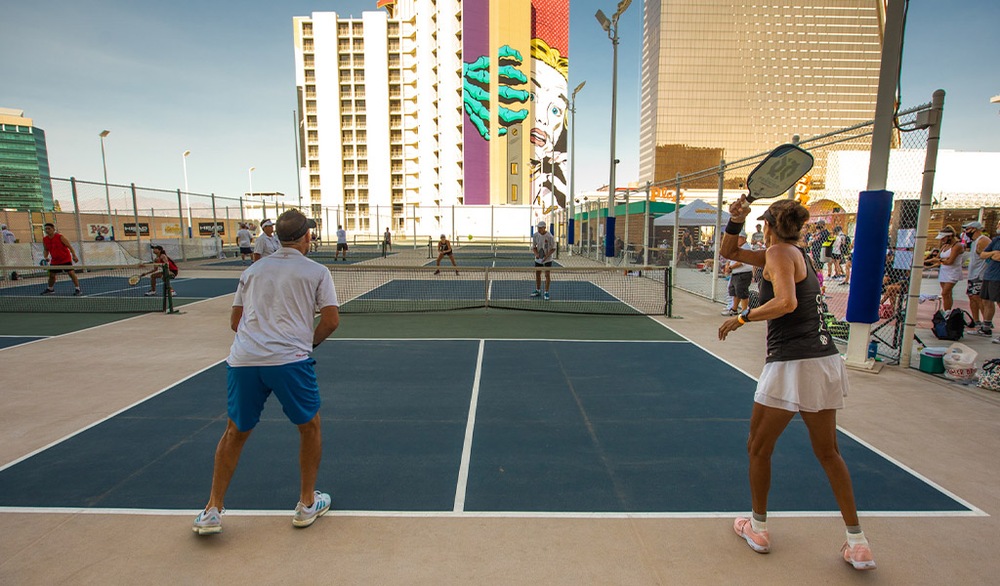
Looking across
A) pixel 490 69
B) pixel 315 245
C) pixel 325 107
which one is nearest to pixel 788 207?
pixel 315 245

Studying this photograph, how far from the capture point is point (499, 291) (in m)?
15.4

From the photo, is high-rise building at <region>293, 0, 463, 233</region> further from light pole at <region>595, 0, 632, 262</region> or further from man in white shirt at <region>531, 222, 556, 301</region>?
man in white shirt at <region>531, 222, 556, 301</region>

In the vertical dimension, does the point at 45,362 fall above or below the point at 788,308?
below

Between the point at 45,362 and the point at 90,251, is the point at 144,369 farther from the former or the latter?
the point at 90,251

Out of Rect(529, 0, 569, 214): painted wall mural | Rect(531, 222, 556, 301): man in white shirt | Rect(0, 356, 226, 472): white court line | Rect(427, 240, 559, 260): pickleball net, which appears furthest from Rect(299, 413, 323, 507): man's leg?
Rect(529, 0, 569, 214): painted wall mural

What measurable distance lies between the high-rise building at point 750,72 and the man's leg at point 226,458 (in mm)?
138632

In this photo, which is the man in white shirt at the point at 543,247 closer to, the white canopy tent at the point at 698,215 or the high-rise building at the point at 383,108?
the white canopy tent at the point at 698,215

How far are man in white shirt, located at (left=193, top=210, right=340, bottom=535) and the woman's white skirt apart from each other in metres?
2.70

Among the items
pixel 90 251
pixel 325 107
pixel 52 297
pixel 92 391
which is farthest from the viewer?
pixel 325 107

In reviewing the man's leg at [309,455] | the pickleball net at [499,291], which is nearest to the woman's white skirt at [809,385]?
the man's leg at [309,455]

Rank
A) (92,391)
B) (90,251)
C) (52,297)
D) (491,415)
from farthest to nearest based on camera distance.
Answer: (90,251) → (52,297) → (92,391) → (491,415)

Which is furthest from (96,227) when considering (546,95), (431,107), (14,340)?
(546,95)

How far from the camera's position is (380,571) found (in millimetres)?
2949

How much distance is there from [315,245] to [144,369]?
27049 mm
